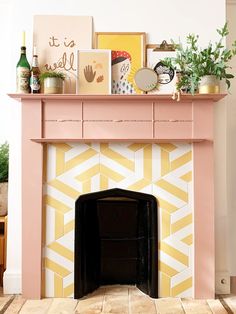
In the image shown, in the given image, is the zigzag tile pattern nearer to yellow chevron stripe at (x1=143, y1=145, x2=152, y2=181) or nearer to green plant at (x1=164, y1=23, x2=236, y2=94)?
yellow chevron stripe at (x1=143, y1=145, x2=152, y2=181)

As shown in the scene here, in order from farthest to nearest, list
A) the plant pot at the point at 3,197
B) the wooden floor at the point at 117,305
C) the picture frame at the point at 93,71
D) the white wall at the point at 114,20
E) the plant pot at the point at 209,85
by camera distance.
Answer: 1. the plant pot at the point at 3,197
2. the white wall at the point at 114,20
3. the picture frame at the point at 93,71
4. the plant pot at the point at 209,85
5. the wooden floor at the point at 117,305

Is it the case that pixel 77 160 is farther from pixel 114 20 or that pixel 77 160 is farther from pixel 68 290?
pixel 114 20

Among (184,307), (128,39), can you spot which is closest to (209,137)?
(128,39)

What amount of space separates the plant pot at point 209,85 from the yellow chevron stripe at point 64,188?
1.11m

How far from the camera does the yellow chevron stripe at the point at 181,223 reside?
108 inches

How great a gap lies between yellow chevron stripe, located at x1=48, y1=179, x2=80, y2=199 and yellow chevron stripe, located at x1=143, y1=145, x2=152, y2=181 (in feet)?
1.64

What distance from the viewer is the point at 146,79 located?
2.72m

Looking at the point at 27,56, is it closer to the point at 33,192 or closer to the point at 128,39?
the point at 128,39

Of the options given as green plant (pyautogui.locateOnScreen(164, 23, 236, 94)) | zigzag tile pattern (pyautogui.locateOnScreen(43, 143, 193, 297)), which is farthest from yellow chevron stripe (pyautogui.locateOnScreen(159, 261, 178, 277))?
green plant (pyautogui.locateOnScreen(164, 23, 236, 94))

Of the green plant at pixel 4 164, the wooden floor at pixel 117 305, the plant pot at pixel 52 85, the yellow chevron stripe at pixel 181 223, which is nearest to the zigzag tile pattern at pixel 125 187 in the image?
the yellow chevron stripe at pixel 181 223

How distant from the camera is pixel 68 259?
2.73 m

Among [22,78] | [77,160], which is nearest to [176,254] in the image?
[77,160]

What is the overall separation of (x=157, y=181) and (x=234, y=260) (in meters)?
0.96

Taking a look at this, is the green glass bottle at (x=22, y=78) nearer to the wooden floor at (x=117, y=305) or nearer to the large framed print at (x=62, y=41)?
the large framed print at (x=62, y=41)
